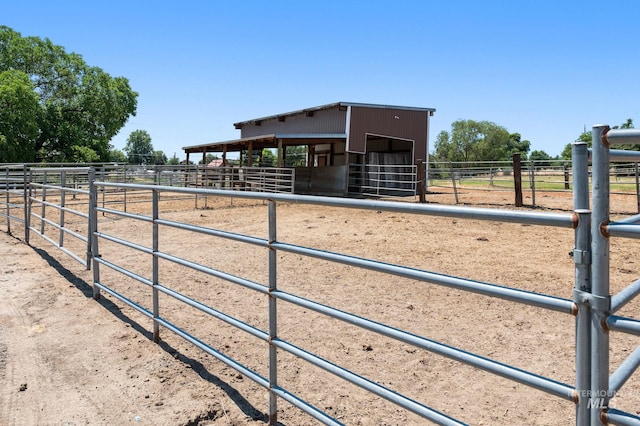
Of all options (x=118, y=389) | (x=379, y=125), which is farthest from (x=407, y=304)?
(x=379, y=125)

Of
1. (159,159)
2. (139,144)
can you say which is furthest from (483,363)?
(139,144)

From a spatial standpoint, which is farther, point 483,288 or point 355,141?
point 355,141

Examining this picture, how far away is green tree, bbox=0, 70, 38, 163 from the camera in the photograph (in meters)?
25.6

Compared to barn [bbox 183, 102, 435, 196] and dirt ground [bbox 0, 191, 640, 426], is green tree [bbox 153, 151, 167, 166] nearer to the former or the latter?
barn [bbox 183, 102, 435, 196]

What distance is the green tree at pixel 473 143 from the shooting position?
7343 centimetres

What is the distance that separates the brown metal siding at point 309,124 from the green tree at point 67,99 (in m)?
12.4

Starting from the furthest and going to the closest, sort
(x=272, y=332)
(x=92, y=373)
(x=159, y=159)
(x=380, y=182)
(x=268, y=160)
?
1. (x=159, y=159)
2. (x=268, y=160)
3. (x=380, y=182)
4. (x=92, y=373)
5. (x=272, y=332)

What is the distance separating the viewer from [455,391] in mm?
2971

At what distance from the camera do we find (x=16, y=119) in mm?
26156

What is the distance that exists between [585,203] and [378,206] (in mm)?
812

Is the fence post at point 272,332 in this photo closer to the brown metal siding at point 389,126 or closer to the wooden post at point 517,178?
the wooden post at point 517,178

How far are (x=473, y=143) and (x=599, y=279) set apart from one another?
8056cm
